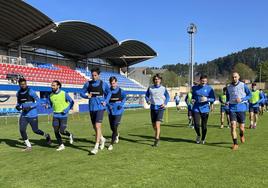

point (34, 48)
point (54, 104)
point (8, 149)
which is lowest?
point (8, 149)

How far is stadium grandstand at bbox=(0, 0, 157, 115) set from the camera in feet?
104

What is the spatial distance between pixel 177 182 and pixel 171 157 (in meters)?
2.23

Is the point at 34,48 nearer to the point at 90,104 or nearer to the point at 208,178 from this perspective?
the point at 90,104

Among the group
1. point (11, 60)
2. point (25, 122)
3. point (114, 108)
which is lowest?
point (25, 122)

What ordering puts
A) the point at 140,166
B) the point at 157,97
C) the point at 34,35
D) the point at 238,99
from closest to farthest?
the point at 140,166 < the point at 238,99 < the point at 157,97 < the point at 34,35

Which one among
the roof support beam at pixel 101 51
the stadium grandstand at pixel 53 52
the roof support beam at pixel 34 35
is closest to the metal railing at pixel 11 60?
the stadium grandstand at pixel 53 52

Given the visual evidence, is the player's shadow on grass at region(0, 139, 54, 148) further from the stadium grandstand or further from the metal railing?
the metal railing

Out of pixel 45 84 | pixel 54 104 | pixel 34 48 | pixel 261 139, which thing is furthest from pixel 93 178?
pixel 34 48

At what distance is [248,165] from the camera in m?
7.14

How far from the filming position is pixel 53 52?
147 ft

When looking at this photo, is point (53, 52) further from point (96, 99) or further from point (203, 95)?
point (96, 99)

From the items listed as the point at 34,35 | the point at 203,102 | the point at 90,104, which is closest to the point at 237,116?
the point at 203,102

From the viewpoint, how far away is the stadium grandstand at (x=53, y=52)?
31797mm

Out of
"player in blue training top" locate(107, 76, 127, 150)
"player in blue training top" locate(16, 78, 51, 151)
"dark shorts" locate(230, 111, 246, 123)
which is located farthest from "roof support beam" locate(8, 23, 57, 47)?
"dark shorts" locate(230, 111, 246, 123)
